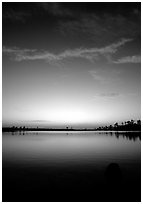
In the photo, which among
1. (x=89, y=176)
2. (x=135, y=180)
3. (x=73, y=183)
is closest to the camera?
(x=73, y=183)

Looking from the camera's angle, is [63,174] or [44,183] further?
[63,174]

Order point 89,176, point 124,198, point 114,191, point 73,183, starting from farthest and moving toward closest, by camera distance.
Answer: point 89,176 → point 73,183 → point 114,191 → point 124,198

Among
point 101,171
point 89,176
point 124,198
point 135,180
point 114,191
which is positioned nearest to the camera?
point 124,198

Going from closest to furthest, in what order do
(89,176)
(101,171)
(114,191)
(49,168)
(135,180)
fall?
(114,191)
(135,180)
(89,176)
(101,171)
(49,168)

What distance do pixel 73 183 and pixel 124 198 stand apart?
526 cm

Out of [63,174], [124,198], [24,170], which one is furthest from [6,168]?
[124,198]

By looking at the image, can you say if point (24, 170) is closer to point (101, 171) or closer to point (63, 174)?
point (63, 174)

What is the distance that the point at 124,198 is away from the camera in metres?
14.4

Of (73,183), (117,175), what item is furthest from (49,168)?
(117,175)

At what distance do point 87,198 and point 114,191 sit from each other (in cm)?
246

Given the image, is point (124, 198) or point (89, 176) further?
point (89, 176)

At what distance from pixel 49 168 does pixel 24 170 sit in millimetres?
2983

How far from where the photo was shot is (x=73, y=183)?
18312 millimetres

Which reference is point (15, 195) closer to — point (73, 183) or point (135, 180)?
point (73, 183)
